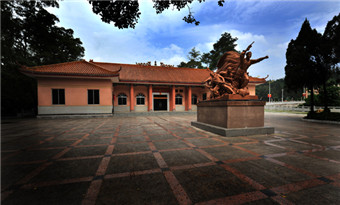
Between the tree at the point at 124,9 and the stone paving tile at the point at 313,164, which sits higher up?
the tree at the point at 124,9

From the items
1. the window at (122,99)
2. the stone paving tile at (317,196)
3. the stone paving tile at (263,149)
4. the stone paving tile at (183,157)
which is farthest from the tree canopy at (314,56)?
the window at (122,99)

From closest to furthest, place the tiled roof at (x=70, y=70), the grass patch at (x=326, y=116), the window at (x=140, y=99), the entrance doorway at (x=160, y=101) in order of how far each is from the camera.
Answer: the grass patch at (x=326, y=116)
the tiled roof at (x=70, y=70)
the window at (x=140, y=99)
the entrance doorway at (x=160, y=101)

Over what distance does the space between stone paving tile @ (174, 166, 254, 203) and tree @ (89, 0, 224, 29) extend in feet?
13.3

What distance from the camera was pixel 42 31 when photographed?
3572mm

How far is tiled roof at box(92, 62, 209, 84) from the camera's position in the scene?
1563 cm

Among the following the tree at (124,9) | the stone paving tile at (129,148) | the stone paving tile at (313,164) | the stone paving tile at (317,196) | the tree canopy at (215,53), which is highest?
the tree canopy at (215,53)

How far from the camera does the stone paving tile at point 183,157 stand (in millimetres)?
2641

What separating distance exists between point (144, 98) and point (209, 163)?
15.1 metres

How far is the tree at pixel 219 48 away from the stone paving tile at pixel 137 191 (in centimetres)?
3107

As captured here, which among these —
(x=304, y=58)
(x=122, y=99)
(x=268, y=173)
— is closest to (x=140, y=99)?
(x=122, y=99)

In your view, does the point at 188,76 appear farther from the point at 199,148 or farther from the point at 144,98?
the point at 199,148

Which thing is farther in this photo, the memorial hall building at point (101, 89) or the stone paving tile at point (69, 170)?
the memorial hall building at point (101, 89)

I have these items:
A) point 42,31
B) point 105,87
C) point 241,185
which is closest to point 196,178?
point 241,185

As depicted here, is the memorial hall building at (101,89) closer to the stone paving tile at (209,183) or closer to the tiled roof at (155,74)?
the tiled roof at (155,74)
